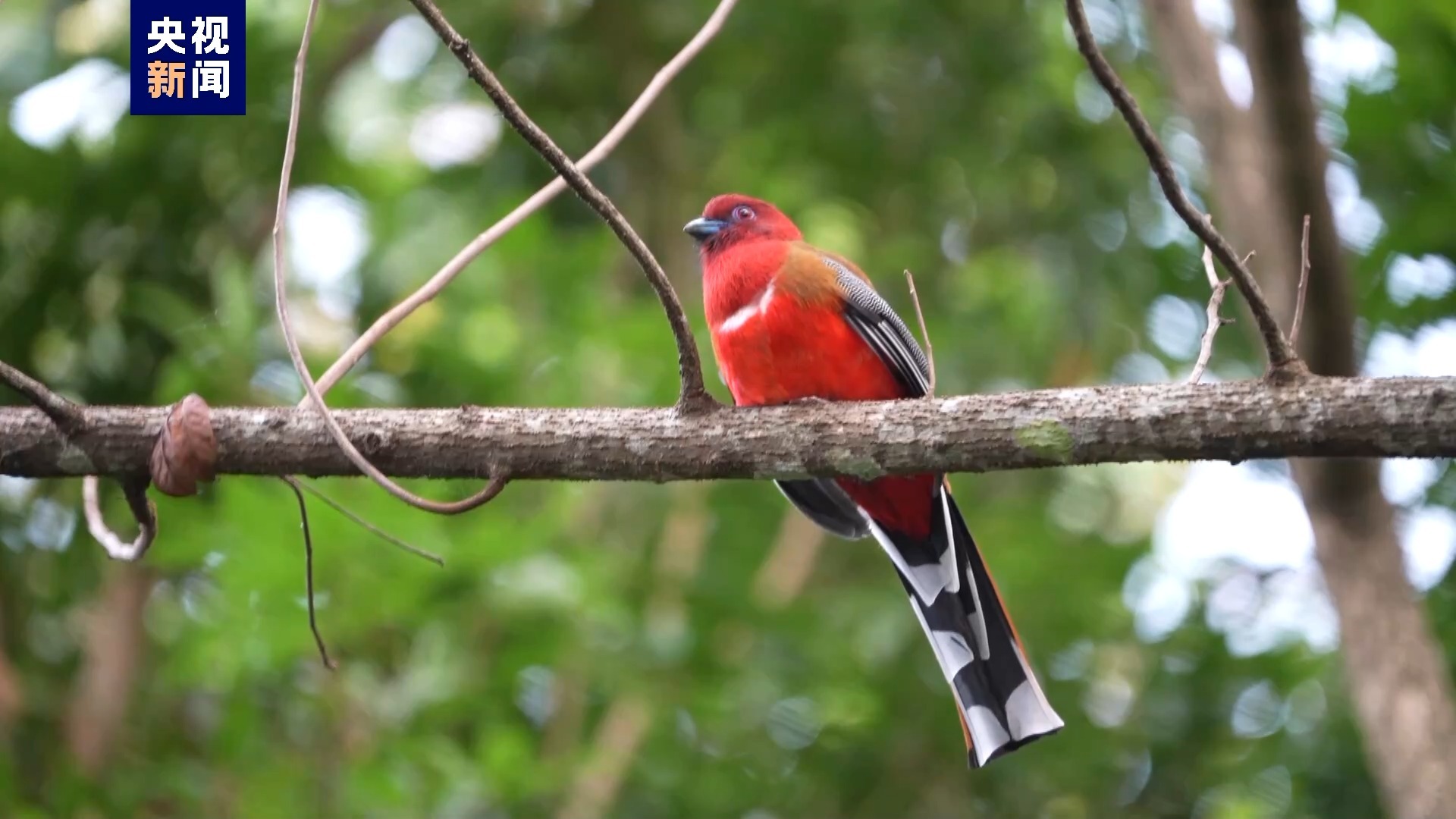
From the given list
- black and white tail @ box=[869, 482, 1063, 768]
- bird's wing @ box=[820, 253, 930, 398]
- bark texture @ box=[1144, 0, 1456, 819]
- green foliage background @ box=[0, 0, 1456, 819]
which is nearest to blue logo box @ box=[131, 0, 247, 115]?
green foliage background @ box=[0, 0, 1456, 819]

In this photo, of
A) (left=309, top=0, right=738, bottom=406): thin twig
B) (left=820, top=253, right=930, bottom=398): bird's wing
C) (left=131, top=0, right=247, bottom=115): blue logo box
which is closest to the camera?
(left=309, top=0, right=738, bottom=406): thin twig

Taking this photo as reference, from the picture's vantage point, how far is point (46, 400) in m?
2.65

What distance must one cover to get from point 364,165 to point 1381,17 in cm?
379

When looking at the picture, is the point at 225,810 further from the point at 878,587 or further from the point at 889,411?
the point at 889,411

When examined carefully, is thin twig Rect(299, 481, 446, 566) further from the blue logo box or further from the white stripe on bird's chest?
the blue logo box

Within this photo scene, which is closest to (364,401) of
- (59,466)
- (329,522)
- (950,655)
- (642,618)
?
(329,522)

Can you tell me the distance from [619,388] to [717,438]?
2565 mm

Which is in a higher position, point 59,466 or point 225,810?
point 59,466

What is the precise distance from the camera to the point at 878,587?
573cm

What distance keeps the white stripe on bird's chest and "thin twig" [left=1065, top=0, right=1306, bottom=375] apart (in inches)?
55.7

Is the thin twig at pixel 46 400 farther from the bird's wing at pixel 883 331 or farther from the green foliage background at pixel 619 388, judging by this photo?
the bird's wing at pixel 883 331

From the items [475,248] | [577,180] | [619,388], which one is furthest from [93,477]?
[619,388]

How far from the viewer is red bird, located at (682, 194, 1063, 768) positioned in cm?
355

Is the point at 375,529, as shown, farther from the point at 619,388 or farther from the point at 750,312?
the point at 619,388
